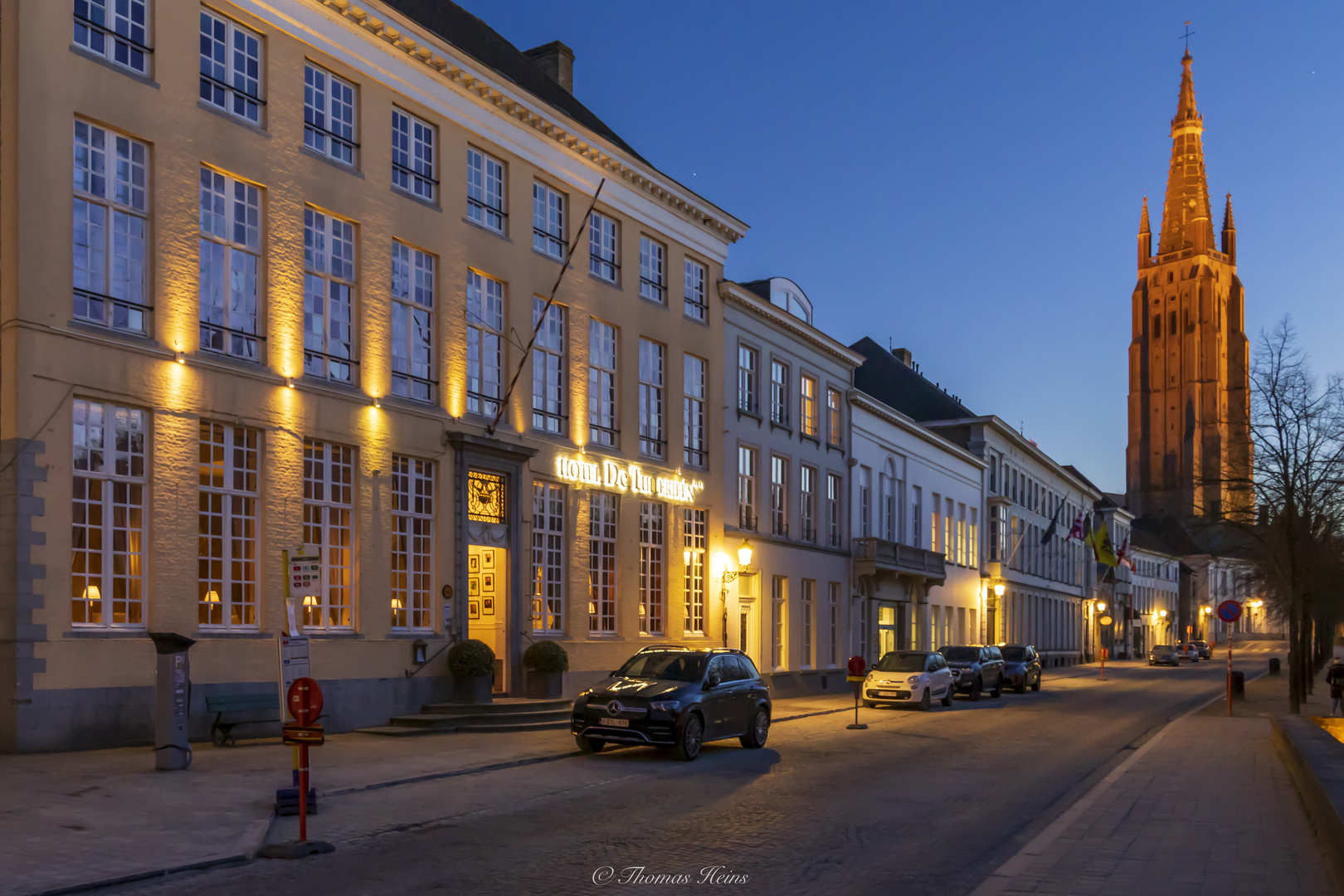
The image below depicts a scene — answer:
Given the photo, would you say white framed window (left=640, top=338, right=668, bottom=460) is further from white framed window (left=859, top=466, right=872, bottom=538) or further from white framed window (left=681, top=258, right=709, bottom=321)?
white framed window (left=859, top=466, right=872, bottom=538)

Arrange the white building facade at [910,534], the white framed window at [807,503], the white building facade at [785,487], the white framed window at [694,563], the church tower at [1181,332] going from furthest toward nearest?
1. the church tower at [1181,332]
2. the white building facade at [910,534]
3. the white framed window at [807,503]
4. the white building facade at [785,487]
5. the white framed window at [694,563]

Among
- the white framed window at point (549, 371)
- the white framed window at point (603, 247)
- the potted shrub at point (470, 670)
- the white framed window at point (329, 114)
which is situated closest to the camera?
the white framed window at point (329, 114)

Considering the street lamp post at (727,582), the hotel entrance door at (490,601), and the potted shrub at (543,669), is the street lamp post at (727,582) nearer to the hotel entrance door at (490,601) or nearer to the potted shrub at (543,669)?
the potted shrub at (543,669)

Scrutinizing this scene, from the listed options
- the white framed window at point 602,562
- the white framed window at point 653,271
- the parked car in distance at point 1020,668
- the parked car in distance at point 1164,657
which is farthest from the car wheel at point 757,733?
the parked car in distance at point 1164,657

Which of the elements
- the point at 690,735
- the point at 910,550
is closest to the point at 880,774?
the point at 690,735

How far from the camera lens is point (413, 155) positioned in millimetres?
23953

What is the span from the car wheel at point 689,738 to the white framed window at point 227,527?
695cm

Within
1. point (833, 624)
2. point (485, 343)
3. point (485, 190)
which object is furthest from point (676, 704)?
point (833, 624)

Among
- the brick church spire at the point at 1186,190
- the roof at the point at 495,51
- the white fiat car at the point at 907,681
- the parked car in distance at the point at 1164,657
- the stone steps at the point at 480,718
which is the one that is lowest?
the parked car in distance at the point at 1164,657

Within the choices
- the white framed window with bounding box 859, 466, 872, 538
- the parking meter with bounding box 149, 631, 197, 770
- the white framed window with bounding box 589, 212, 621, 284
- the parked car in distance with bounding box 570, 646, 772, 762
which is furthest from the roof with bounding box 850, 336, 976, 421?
the parking meter with bounding box 149, 631, 197, 770

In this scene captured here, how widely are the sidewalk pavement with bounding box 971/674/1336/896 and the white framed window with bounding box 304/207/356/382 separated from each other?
13931mm

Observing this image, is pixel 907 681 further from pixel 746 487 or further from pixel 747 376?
pixel 747 376

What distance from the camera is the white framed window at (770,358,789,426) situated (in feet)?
123

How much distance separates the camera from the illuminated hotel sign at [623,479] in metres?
27.3
